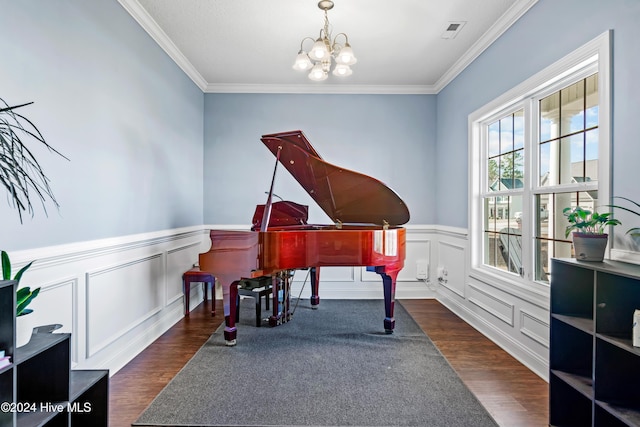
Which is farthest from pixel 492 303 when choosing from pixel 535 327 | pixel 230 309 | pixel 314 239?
pixel 230 309

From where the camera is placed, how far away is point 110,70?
230 centimetres

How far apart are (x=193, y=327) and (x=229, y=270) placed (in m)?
0.98

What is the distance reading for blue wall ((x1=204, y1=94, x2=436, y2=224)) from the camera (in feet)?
13.8

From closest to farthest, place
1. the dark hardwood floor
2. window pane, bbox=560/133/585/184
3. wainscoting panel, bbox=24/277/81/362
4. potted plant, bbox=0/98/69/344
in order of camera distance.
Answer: potted plant, bbox=0/98/69/344 → wainscoting panel, bbox=24/277/81/362 → the dark hardwood floor → window pane, bbox=560/133/585/184

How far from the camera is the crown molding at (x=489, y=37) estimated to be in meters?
2.46

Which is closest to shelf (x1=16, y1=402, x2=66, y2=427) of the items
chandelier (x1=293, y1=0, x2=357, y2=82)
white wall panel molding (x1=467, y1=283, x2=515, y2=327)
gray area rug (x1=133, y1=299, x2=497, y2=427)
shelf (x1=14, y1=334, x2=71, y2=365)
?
shelf (x1=14, y1=334, x2=71, y2=365)

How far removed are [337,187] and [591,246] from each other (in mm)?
1715

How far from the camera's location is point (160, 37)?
2.91 metres

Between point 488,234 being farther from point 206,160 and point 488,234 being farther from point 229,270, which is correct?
point 206,160

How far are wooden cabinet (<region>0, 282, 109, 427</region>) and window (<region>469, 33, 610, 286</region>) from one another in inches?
100


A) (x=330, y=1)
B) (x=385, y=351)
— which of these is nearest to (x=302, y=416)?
(x=385, y=351)

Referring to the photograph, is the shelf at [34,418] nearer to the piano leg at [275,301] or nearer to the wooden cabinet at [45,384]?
the wooden cabinet at [45,384]

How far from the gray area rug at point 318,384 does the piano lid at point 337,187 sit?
3.35 ft

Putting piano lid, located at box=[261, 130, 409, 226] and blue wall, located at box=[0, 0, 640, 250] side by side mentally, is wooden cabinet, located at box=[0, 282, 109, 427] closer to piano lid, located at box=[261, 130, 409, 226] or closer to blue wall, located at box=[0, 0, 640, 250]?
blue wall, located at box=[0, 0, 640, 250]
